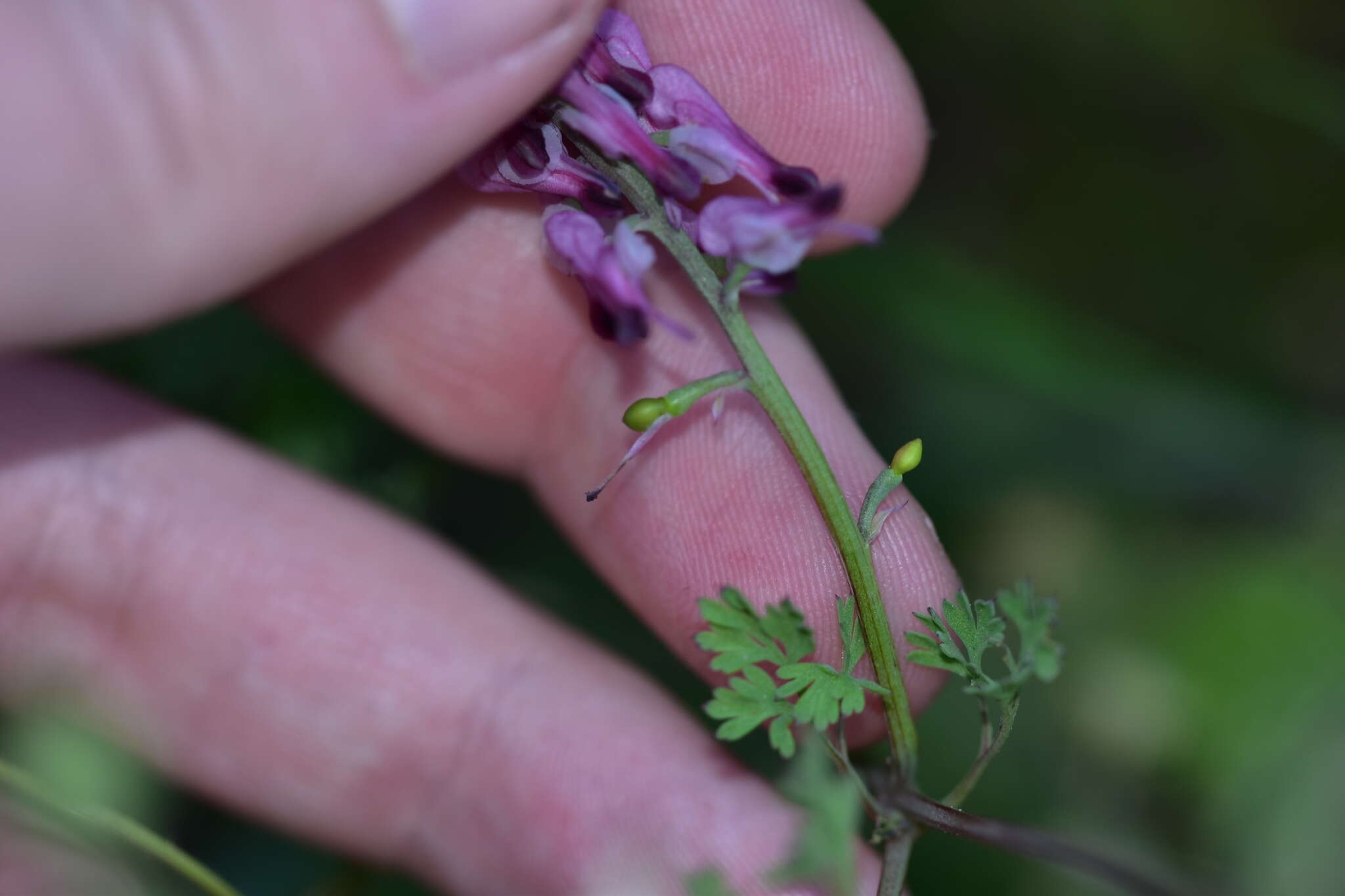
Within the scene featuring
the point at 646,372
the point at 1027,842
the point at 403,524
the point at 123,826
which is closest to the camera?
the point at 1027,842

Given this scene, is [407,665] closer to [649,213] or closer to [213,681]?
[213,681]

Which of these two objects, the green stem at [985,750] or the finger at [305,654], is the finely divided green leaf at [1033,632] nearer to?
the green stem at [985,750]

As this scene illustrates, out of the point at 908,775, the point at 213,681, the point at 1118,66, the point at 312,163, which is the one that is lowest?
the point at 213,681

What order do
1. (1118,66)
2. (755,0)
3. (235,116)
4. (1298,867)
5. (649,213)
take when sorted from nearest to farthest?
(235,116)
(649,213)
(755,0)
(1298,867)
(1118,66)

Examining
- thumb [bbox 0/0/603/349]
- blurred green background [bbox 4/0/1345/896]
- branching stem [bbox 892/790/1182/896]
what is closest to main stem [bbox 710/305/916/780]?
branching stem [bbox 892/790/1182/896]

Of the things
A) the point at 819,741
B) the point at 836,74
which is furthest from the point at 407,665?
the point at 836,74

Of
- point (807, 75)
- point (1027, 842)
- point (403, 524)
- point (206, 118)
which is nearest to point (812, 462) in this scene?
point (1027, 842)

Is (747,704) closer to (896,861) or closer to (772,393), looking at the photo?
(896,861)
